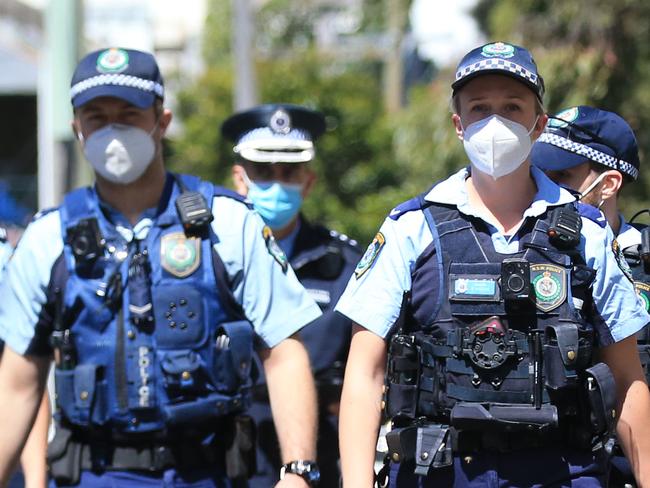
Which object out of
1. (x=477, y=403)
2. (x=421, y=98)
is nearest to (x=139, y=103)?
(x=477, y=403)

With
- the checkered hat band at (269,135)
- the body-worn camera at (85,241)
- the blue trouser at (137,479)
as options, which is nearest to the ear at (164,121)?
the body-worn camera at (85,241)

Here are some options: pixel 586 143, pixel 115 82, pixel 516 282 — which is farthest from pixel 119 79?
pixel 586 143

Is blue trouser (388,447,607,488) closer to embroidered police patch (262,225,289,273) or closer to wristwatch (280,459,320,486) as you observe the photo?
wristwatch (280,459,320,486)

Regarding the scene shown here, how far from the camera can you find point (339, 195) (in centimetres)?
1662

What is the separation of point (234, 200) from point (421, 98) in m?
10.4

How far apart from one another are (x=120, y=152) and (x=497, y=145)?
1.36m

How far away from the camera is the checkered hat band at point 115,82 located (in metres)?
4.47

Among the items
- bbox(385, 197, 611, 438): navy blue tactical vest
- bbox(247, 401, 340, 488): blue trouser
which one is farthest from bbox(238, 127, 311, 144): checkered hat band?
bbox(385, 197, 611, 438): navy blue tactical vest

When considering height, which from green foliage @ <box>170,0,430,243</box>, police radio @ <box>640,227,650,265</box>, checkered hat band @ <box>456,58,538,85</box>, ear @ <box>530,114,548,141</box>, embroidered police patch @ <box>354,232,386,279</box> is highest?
green foliage @ <box>170,0,430,243</box>

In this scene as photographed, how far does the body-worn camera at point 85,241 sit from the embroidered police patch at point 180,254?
0.22m

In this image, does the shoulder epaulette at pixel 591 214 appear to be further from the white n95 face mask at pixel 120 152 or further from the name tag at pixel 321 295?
the name tag at pixel 321 295

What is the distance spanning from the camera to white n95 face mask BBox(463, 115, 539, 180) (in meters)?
3.98

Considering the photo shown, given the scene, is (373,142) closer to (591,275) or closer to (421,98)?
(421,98)

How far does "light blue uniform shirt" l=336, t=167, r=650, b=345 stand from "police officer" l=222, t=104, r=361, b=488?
1.84 metres
